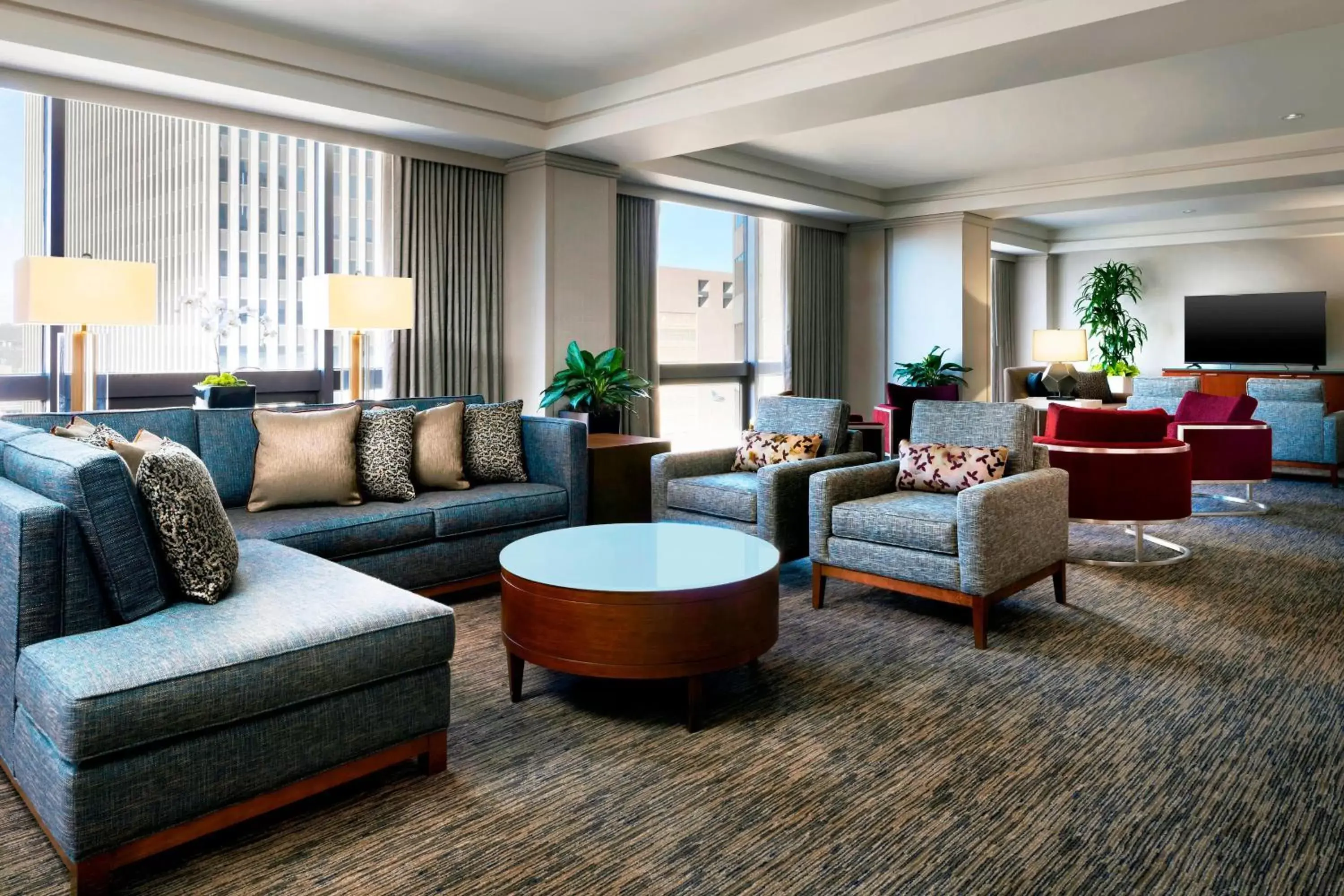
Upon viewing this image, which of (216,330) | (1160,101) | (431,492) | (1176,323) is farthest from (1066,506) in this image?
(1176,323)

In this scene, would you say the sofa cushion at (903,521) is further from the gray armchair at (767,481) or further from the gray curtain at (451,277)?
the gray curtain at (451,277)

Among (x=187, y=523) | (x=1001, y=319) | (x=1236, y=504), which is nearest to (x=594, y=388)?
(x=187, y=523)

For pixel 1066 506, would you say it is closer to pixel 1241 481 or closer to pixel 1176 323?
pixel 1241 481

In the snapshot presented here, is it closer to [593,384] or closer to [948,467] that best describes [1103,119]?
[948,467]

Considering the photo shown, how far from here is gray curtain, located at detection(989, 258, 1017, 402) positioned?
11.3m

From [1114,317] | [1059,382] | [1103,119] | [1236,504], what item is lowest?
[1236,504]

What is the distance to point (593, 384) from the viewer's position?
17.9ft

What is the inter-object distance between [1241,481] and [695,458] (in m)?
3.88

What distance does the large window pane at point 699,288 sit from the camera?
297 inches

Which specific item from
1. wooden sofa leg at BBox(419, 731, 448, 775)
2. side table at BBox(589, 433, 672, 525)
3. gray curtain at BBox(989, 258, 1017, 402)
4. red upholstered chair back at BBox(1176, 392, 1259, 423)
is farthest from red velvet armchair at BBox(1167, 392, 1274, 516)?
wooden sofa leg at BBox(419, 731, 448, 775)

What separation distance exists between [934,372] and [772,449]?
4.28 m

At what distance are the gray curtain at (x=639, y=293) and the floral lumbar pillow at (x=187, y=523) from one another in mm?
4500

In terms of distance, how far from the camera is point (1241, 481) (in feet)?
19.6

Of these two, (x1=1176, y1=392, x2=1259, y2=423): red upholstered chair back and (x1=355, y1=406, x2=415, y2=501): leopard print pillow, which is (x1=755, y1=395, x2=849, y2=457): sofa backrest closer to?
(x1=355, y1=406, x2=415, y2=501): leopard print pillow
